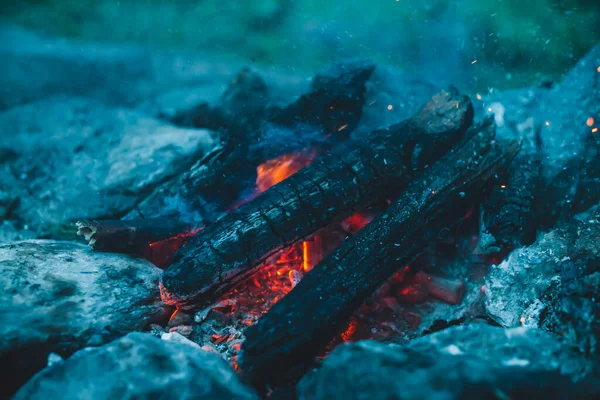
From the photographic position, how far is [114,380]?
146 centimetres

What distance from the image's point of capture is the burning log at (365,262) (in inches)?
71.2

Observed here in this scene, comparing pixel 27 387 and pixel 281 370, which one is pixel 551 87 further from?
pixel 27 387

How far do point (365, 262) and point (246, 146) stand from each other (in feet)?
4.82

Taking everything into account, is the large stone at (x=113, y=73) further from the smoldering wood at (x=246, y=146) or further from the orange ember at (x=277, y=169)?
the orange ember at (x=277, y=169)

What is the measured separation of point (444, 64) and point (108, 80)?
5.05 meters

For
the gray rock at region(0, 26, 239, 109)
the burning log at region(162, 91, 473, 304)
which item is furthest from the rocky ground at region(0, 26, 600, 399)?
the gray rock at region(0, 26, 239, 109)

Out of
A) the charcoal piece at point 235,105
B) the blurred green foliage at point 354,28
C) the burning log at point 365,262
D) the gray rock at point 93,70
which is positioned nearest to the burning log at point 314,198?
the burning log at point 365,262

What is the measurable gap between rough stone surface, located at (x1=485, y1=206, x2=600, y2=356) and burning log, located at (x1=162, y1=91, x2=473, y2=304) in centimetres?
94

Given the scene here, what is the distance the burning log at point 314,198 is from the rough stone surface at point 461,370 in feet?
2.93

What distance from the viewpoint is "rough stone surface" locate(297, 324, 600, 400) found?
1260mm

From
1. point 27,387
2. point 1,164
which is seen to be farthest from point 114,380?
point 1,164

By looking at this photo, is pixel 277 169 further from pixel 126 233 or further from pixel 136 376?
pixel 136 376

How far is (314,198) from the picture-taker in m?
2.45

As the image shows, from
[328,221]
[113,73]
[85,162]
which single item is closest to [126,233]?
[328,221]
